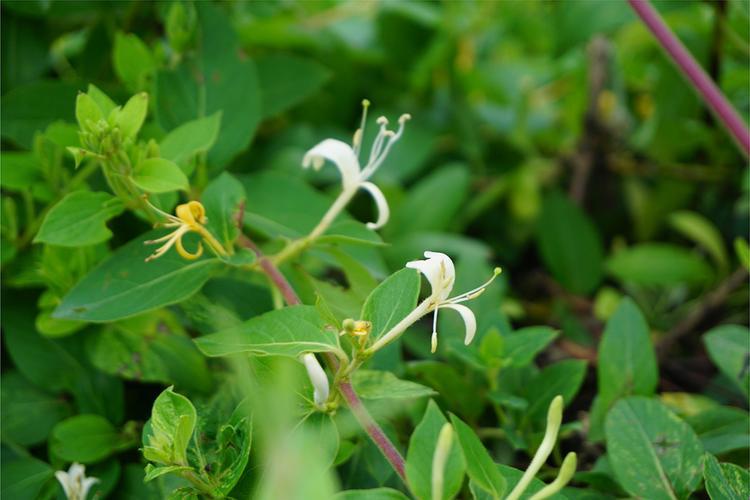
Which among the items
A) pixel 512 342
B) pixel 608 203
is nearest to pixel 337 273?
pixel 512 342

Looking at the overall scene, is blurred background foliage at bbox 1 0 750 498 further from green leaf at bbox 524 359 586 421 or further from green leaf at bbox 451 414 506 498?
green leaf at bbox 451 414 506 498

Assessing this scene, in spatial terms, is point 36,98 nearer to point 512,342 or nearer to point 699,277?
point 512,342

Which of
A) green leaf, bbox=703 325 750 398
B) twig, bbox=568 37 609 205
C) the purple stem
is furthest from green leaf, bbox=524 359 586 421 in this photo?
twig, bbox=568 37 609 205

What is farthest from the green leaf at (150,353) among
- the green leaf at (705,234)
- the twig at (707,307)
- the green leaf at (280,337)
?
the green leaf at (705,234)

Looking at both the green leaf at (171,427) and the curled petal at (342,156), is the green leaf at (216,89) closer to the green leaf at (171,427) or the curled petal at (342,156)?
the curled petal at (342,156)

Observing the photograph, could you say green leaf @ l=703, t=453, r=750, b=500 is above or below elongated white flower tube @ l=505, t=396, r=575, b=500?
below

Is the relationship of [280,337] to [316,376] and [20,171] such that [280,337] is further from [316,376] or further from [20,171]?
[20,171]
